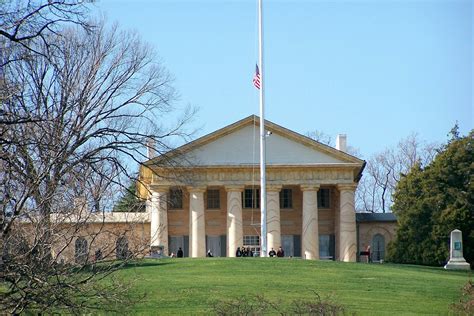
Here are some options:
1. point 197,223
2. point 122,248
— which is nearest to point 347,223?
point 197,223

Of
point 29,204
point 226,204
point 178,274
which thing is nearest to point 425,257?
point 226,204

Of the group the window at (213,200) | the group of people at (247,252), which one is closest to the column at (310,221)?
the group of people at (247,252)

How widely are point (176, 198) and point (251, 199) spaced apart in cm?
537

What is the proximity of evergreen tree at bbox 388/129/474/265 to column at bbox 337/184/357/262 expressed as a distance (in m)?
3.01

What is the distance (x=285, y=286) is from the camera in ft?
106

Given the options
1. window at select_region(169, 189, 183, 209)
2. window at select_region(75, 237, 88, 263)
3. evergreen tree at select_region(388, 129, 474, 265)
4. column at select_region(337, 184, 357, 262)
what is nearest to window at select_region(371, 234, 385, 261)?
column at select_region(337, 184, 357, 262)

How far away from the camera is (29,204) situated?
1555 cm

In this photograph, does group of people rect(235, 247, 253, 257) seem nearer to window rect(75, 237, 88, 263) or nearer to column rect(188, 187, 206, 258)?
column rect(188, 187, 206, 258)

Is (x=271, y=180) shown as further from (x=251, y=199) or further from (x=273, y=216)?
(x=251, y=199)

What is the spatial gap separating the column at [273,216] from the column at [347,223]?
13.4 ft

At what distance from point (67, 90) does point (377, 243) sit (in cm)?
3929

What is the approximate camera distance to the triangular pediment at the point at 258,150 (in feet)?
229

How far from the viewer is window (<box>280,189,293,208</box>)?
73625 mm

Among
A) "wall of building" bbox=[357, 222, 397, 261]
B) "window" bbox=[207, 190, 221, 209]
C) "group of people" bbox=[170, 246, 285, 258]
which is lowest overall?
"group of people" bbox=[170, 246, 285, 258]
